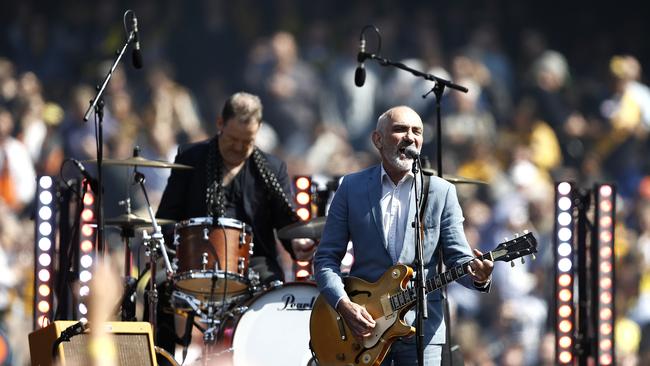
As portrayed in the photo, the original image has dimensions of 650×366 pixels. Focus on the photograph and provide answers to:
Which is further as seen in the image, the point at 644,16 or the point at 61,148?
the point at 644,16

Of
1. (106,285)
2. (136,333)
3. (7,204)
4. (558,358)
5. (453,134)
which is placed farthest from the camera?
(453,134)

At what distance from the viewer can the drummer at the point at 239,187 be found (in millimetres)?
8422

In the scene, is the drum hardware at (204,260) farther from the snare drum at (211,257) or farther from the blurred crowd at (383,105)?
the blurred crowd at (383,105)

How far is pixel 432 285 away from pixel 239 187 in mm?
2681

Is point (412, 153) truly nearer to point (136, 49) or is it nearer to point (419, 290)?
point (419, 290)

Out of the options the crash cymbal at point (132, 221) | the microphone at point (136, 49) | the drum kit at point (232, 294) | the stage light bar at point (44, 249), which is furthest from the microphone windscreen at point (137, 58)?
the stage light bar at point (44, 249)

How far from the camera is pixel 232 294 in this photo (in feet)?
26.2

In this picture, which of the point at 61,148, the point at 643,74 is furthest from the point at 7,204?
the point at 643,74

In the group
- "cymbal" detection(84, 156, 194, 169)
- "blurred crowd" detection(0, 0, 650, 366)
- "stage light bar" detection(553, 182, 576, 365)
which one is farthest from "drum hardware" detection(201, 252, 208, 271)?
"blurred crowd" detection(0, 0, 650, 366)

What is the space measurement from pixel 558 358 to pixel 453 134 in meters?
6.43

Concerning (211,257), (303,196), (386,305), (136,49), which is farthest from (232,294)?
(386,305)

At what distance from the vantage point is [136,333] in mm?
6914

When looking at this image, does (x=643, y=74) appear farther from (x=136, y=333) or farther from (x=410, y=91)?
(x=136, y=333)

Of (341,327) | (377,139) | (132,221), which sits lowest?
(341,327)
